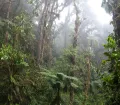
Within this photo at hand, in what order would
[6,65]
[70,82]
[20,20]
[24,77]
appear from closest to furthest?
[6,65]
[24,77]
[70,82]
[20,20]

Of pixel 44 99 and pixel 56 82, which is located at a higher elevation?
pixel 56 82

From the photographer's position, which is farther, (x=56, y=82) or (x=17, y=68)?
(x=56, y=82)

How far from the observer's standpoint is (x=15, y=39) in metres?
8.24

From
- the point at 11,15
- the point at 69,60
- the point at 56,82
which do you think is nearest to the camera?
the point at 56,82

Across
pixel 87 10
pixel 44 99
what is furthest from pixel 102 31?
pixel 44 99

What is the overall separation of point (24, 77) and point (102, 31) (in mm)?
27474

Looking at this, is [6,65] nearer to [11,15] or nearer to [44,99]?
[44,99]

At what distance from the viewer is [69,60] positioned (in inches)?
411

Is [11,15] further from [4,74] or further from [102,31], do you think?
[102,31]

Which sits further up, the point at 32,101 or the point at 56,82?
the point at 56,82

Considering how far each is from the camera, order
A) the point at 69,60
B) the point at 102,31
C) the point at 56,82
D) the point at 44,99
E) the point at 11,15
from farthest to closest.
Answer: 1. the point at 102,31
2. the point at 11,15
3. the point at 69,60
4. the point at 44,99
5. the point at 56,82

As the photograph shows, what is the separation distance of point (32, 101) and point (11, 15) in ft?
22.6

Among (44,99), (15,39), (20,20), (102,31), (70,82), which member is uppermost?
(102,31)

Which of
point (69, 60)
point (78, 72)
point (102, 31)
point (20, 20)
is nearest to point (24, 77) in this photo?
point (69, 60)
